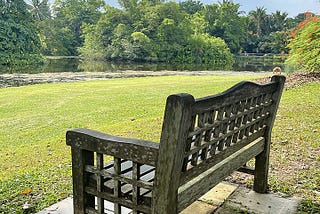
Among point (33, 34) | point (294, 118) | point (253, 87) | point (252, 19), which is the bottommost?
point (294, 118)

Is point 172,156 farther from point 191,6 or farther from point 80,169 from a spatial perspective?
point 191,6

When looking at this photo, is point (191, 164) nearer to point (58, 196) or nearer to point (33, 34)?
point (58, 196)

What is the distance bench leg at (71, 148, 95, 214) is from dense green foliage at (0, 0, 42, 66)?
110 ft

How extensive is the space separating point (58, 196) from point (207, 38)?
4670 cm

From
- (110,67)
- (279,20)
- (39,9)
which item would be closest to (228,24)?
(279,20)

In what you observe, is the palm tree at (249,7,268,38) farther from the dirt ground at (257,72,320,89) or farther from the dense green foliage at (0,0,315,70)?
the dirt ground at (257,72,320,89)

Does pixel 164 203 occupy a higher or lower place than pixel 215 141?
lower

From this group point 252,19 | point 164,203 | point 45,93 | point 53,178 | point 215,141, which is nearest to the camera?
point 164,203

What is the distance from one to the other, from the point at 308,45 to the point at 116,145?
1149 centimetres

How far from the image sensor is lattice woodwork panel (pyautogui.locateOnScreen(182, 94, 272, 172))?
176 cm

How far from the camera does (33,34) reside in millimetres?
37062

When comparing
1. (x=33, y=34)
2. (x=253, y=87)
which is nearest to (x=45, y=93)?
(x=253, y=87)

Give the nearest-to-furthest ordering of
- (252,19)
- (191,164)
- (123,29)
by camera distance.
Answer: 1. (191,164)
2. (123,29)
3. (252,19)

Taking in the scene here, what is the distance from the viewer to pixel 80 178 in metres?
1.89
